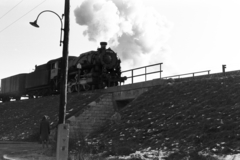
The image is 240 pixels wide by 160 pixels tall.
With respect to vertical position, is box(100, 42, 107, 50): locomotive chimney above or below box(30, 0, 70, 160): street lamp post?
above

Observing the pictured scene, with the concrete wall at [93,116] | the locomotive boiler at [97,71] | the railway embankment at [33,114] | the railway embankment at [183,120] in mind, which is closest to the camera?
the railway embankment at [183,120]

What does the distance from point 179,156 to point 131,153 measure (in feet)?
7.03

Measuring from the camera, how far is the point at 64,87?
13414 millimetres

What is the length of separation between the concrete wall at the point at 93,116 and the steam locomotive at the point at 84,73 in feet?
11.4

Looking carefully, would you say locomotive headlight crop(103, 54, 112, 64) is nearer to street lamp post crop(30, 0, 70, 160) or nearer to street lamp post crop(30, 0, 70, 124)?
street lamp post crop(30, 0, 70, 160)

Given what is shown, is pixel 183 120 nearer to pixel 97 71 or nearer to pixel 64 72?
pixel 64 72

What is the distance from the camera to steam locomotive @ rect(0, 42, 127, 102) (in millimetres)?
26953

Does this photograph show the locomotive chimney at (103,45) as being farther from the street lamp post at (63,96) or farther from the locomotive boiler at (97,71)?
the street lamp post at (63,96)

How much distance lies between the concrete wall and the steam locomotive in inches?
137

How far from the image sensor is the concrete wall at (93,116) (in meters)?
21.6

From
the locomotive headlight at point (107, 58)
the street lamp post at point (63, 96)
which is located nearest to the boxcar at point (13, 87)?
the locomotive headlight at point (107, 58)

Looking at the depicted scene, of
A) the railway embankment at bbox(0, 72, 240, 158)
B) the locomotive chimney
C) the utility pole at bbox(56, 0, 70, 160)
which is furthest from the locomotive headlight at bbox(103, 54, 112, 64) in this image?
the utility pole at bbox(56, 0, 70, 160)

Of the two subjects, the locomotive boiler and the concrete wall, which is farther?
the locomotive boiler

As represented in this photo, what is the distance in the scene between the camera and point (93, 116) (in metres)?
22.4
